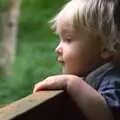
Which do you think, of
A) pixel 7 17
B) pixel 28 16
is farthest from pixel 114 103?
pixel 28 16

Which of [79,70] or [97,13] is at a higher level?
[97,13]

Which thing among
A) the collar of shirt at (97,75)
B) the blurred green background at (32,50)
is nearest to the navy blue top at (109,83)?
the collar of shirt at (97,75)

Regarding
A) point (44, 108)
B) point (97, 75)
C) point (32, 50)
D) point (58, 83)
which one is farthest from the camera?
point (32, 50)

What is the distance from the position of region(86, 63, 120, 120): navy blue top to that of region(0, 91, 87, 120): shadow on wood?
0.21ft

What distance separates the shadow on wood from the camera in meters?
0.80

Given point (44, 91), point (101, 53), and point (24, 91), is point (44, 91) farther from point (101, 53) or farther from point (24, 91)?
point (24, 91)

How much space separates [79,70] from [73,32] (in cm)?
8

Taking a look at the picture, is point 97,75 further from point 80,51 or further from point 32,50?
point 32,50

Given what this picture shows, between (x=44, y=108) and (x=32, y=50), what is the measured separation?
304 centimetres

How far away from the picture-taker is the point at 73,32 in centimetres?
116

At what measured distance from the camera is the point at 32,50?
3896mm

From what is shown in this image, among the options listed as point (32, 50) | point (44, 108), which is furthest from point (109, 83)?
point (32, 50)

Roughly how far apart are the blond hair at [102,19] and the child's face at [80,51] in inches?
0.7

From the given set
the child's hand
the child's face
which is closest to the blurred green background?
the child's face
